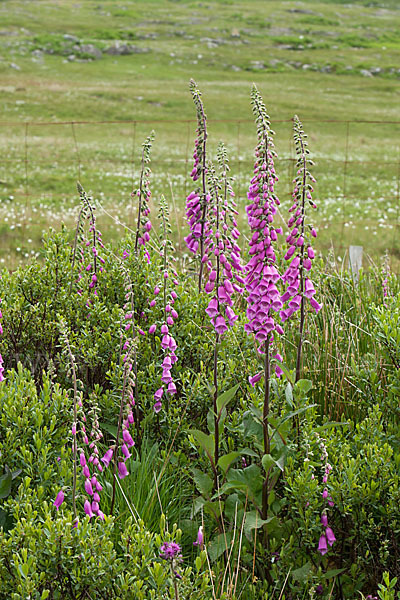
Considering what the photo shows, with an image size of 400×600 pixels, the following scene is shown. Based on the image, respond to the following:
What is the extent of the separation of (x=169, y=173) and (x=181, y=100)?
41239 millimetres

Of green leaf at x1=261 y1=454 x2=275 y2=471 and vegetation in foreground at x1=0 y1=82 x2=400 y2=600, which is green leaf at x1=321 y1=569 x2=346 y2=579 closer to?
vegetation in foreground at x1=0 y1=82 x2=400 y2=600

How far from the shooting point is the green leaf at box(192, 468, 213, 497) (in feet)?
12.7

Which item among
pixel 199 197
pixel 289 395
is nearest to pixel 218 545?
pixel 289 395

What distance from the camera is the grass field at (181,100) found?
68.7 ft

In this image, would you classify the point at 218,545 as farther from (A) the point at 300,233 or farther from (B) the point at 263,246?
(A) the point at 300,233

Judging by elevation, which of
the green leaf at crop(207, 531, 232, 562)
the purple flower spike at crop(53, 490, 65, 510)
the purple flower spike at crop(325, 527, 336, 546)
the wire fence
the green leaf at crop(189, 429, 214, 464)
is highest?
the purple flower spike at crop(53, 490, 65, 510)

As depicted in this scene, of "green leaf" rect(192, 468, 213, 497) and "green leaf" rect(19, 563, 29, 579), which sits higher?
"green leaf" rect(19, 563, 29, 579)

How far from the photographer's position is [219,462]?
3.77 metres

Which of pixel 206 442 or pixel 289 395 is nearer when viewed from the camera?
pixel 206 442

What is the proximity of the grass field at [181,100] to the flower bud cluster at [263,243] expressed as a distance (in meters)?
4.23

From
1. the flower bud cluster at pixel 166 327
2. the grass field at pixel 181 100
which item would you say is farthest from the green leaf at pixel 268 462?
the grass field at pixel 181 100

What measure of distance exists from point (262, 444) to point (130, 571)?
1198 millimetres

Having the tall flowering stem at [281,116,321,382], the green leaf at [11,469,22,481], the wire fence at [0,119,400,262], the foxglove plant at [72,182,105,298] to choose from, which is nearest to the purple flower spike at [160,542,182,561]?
the green leaf at [11,469,22,481]

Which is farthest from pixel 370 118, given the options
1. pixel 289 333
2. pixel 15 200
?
pixel 289 333
